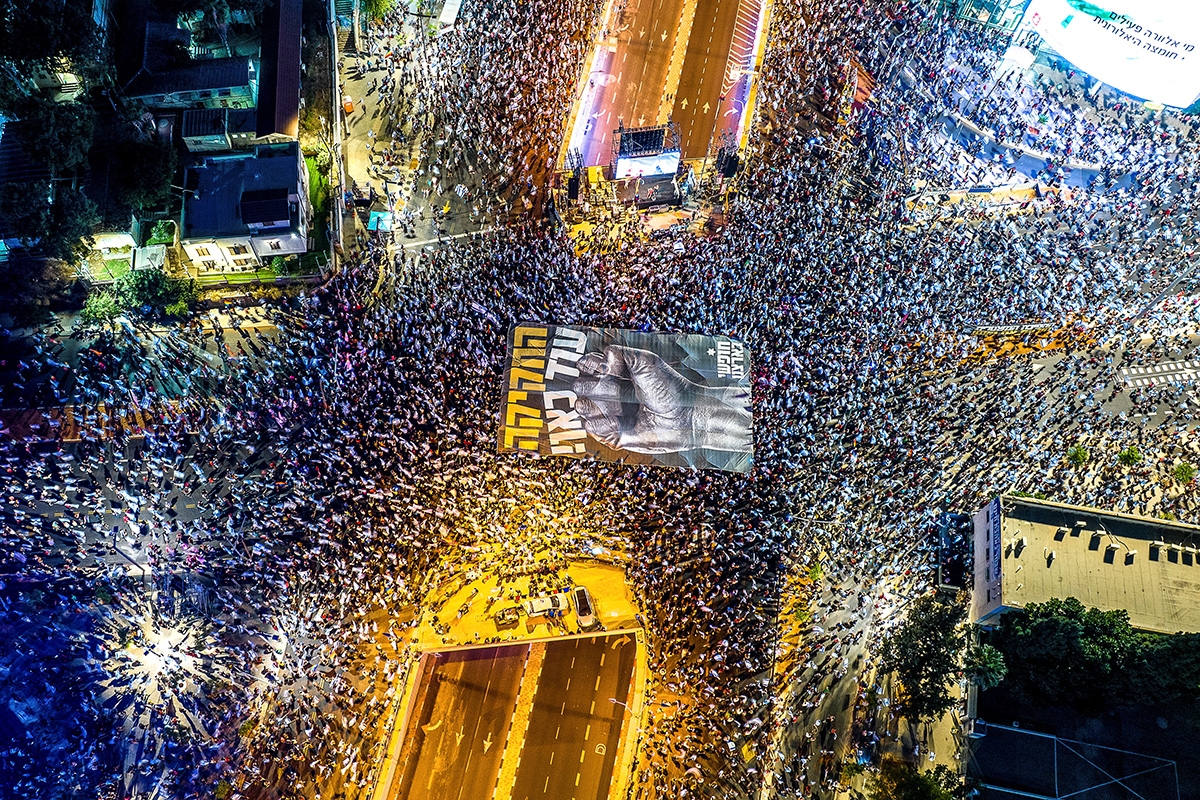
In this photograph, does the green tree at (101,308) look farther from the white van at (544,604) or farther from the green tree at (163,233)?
the white van at (544,604)

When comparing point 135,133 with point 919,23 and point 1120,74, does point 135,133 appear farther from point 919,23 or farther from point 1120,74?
point 1120,74

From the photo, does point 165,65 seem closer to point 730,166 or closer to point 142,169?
point 142,169

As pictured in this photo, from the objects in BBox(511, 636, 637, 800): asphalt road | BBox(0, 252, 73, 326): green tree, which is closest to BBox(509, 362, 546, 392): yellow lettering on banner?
BBox(511, 636, 637, 800): asphalt road

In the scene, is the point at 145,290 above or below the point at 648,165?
below

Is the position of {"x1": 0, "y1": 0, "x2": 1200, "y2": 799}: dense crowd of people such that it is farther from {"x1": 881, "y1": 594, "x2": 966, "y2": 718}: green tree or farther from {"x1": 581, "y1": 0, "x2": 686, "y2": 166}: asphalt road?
{"x1": 581, "y1": 0, "x2": 686, "y2": 166}: asphalt road

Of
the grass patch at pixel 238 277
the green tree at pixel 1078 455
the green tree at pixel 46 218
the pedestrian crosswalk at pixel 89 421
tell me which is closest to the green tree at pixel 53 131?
the green tree at pixel 46 218

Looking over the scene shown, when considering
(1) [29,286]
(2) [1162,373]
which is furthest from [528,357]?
(2) [1162,373]

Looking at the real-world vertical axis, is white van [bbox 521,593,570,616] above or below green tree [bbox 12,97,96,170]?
below
